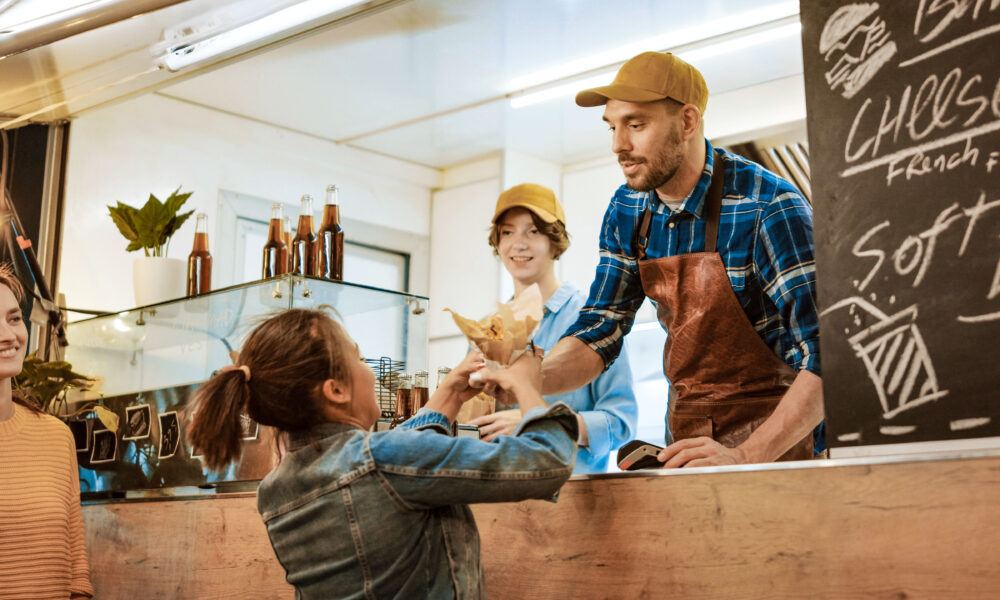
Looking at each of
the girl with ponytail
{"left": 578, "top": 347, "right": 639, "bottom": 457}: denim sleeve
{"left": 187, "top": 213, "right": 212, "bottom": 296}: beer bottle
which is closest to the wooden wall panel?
the girl with ponytail

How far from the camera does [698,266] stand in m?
2.04

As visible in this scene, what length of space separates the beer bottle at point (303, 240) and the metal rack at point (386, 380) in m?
0.39

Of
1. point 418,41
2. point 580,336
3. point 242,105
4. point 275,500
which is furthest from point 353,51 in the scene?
point 275,500

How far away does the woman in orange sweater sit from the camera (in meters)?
2.29

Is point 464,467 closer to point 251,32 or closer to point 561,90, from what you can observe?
point 251,32

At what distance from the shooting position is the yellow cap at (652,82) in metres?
1.97

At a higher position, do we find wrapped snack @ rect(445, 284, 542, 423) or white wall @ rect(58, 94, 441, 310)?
white wall @ rect(58, 94, 441, 310)

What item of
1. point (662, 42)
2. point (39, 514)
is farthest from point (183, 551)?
point (662, 42)

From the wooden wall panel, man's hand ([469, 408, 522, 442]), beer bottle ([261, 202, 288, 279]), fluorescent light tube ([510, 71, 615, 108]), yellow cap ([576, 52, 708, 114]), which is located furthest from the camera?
fluorescent light tube ([510, 71, 615, 108])

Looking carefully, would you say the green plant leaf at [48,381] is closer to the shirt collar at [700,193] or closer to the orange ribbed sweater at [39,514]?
A: the orange ribbed sweater at [39,514]

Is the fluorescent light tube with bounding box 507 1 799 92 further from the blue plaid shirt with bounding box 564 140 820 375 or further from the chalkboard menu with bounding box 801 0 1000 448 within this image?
the chalkboard menu with bounding box 801 0 1000 448

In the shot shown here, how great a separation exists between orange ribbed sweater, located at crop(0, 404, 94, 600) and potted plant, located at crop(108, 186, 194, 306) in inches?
25.6

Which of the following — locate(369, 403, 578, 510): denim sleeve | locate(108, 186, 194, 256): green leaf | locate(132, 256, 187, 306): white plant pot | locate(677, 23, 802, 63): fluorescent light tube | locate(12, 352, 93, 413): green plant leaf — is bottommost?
locate(369, 403, 578, 510): denim sleeve

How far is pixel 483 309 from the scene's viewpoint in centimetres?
561
